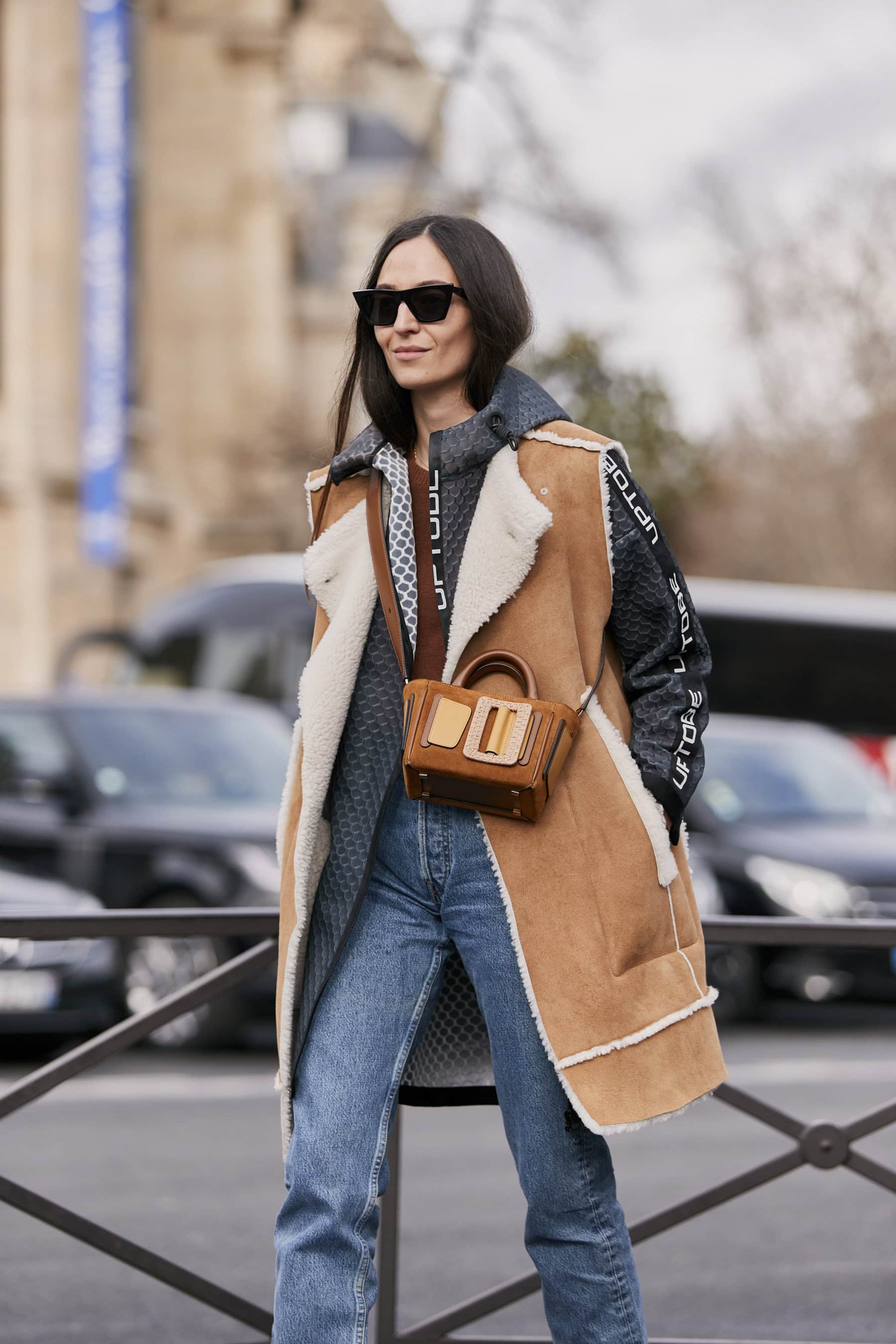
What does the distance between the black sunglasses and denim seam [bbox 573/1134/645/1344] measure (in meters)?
1.15

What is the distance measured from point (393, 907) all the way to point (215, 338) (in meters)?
25.6

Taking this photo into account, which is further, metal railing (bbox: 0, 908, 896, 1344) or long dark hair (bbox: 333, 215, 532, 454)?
metal railing (bbox: 0, 908, 896, 1344)

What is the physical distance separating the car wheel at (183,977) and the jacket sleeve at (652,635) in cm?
584

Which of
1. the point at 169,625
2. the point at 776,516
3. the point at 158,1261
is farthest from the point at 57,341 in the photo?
the point at 776,516

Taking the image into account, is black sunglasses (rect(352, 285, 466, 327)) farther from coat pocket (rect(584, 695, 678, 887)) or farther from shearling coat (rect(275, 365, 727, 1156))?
coat pocket (rect(584, 695, 678, 887))

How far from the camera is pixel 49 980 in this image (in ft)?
25.0

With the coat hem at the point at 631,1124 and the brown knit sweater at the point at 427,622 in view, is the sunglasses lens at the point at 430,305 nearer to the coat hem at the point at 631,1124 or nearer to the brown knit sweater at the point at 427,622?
the brown knit sweater at the point at 427,622

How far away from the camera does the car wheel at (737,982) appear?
31.5 feet

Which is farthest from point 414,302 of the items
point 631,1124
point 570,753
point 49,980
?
point 49,980

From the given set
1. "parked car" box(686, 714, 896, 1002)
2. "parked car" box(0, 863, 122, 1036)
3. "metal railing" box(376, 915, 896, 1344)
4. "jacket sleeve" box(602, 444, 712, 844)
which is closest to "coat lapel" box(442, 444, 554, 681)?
"jacket sleeve" box(602, 444, 712, 844)

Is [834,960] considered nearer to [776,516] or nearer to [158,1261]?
[158,1261]

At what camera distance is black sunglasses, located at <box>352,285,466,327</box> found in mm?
2613

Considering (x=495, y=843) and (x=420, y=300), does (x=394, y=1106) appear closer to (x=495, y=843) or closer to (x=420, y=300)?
(x=495, y=843)

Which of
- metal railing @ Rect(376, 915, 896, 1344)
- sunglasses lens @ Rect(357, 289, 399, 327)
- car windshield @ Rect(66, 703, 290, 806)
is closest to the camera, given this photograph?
sunglasses lens @ Rect(357, 289, 399, 327)
